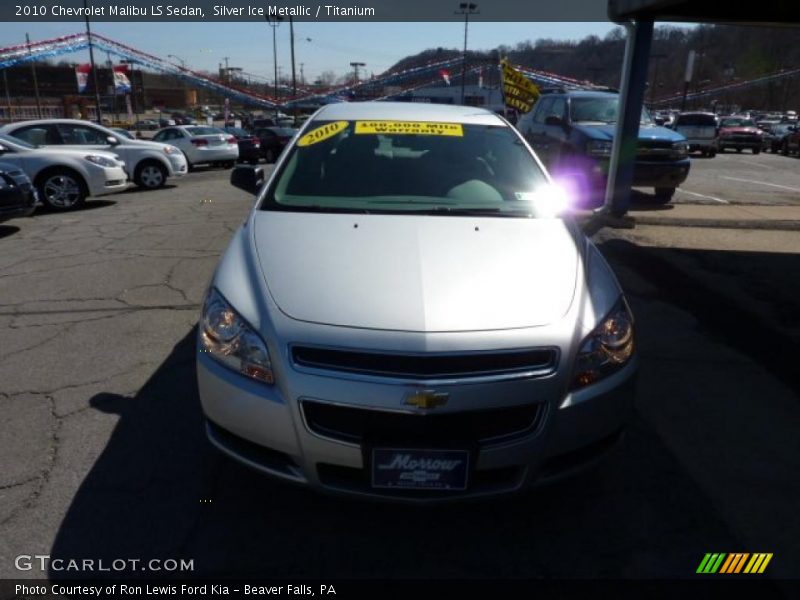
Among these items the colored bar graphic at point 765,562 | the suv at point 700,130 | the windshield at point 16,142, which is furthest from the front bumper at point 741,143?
the colored bar graphic at point 765,562

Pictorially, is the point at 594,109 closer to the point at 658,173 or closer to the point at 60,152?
the point at 658,173

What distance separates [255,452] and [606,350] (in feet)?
4.78

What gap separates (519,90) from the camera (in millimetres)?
12859

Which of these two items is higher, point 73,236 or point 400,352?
point 400,352

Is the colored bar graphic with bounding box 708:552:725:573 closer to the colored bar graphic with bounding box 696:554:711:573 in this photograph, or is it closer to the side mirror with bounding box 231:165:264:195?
the colored bar graphic with bounding box 696:554:711:573

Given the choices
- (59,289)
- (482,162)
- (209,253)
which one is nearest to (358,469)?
(482,162)

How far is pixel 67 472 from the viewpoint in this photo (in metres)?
2.79

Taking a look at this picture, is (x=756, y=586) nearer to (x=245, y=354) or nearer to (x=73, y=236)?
(x=245, y=354)

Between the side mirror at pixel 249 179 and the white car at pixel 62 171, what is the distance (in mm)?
7929

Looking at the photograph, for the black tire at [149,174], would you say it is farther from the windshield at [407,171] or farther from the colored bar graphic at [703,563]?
the colored bar graphic at [703,563]

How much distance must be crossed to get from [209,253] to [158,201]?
5.80 metres

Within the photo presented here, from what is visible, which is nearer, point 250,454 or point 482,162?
point 250,454

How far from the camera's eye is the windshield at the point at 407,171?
130 inches

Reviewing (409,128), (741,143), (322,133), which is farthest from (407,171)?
(741,143)
